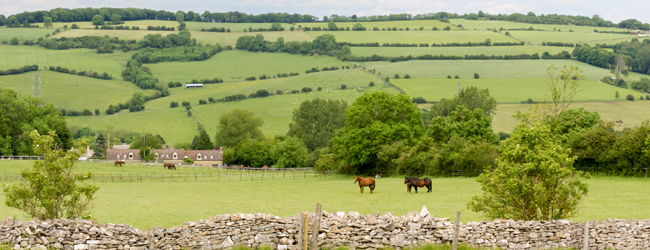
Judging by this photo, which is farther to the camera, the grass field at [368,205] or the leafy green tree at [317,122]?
the leafy green tree at [317,122]

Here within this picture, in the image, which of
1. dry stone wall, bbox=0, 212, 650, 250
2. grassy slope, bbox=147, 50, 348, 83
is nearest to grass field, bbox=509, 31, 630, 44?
grassy slope, bbox=147, 50, 348, 83

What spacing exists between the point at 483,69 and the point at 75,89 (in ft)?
356

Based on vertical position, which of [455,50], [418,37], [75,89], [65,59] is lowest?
[75,89]

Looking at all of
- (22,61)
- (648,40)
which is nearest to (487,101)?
(648,40)

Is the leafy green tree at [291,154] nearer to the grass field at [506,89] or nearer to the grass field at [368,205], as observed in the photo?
the grass field at [368,205]

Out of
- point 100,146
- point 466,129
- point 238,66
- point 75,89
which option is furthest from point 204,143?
point 238,66

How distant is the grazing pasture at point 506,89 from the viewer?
107 m

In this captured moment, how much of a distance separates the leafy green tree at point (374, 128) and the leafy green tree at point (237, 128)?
48.8m

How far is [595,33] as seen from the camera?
593 feet

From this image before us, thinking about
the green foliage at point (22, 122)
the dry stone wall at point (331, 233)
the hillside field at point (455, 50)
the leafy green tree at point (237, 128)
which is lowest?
the leafy green tree at point (237, 128)

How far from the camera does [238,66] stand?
174 meters

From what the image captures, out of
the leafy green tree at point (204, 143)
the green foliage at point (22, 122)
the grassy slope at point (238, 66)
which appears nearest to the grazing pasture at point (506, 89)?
the grassy slope at point (238, 66)

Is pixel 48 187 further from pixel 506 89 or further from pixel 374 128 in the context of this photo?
pixel 506 89

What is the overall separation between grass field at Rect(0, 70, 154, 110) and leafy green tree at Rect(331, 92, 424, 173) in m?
95.8
